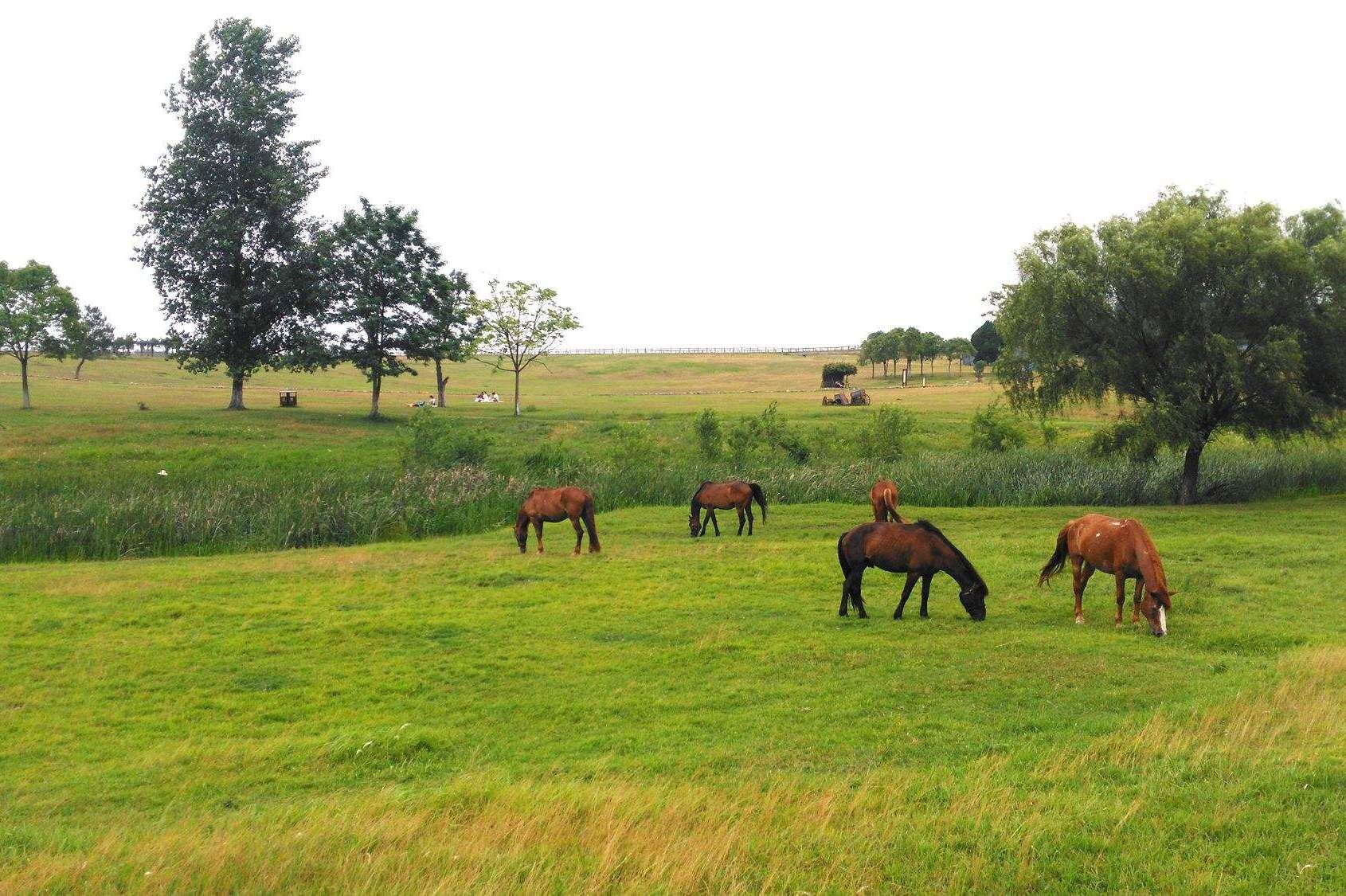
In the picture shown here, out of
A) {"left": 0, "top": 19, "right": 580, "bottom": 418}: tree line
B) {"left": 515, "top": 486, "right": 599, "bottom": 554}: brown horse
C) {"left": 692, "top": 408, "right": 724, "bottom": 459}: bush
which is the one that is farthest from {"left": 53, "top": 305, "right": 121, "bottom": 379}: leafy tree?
{"left": 515, "top": 486, "right": 599, "bottom": 554}: brown horse

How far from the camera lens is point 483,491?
31.6 m

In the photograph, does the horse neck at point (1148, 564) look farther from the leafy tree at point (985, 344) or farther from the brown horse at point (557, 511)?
the leafy tree at point (985, 344)

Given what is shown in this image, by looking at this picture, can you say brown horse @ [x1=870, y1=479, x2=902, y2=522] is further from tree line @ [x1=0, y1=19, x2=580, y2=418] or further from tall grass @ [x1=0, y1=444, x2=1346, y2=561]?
tree line @ [x1=0, y1=19, x2=580, y2=418]

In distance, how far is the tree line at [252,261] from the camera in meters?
50.8

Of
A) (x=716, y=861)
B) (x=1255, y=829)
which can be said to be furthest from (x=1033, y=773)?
(x=716, y=861)

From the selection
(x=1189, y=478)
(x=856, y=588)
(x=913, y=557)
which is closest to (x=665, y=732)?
(x=856, y=588)

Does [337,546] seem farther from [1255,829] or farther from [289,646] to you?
[1255,829]

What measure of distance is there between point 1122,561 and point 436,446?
26.0 m

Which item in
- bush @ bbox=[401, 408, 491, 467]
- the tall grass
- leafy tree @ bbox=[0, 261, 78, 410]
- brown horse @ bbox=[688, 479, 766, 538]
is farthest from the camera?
leafy tree @ bbox=[0, 261, 78, 410]

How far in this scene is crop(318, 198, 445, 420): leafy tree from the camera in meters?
53.2

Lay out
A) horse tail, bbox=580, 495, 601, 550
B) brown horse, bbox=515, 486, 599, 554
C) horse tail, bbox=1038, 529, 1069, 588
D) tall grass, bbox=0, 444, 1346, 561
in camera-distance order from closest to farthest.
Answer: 1. horse tail, bbox=1038, 529, 1069, 588
2. horse tail, bbox=580, 495, 601, 550
3. brown horse, bbox=515, 486, 599, 554
4. tall grass, bbox=0, 444, 1346, 561

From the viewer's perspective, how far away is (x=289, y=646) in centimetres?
1480

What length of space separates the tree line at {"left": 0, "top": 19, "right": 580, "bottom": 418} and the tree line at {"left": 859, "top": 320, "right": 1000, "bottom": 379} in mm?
58375

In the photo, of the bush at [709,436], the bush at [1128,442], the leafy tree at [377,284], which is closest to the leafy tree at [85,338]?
the leafy tree at [377,284]
